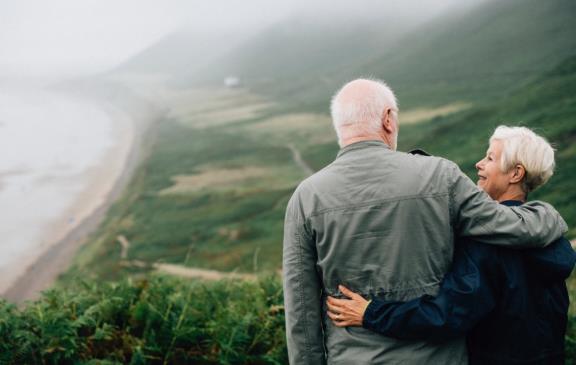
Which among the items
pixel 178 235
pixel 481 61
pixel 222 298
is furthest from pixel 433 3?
pixel 222 298

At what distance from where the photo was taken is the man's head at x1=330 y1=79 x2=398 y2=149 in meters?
2.99

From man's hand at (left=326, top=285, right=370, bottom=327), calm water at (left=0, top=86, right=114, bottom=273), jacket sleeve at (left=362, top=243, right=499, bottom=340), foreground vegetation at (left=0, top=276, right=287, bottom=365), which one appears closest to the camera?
jacket sleeve at (left=362, top=243, right=499, bottom=340)

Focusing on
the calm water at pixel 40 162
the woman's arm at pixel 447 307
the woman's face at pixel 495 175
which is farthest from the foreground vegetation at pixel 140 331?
the calm water at pixel 40 162

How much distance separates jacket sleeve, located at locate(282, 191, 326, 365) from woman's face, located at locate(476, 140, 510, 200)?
1.30 meters

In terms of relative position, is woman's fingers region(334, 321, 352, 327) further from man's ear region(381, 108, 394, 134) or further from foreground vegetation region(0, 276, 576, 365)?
foreground vegetation region(0, 276, 576, 365)

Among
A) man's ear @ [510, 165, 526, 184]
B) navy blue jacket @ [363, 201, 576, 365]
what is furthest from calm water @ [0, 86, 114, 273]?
man's ear @ [510, 165, 526, 184]

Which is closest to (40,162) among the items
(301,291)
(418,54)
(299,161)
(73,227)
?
(73,227)

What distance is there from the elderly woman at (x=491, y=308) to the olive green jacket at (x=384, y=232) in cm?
8

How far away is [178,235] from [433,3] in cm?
11218

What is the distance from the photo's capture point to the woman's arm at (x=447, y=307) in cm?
282

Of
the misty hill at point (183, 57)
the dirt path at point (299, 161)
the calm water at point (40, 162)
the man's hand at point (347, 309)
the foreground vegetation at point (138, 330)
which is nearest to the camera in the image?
the man's hand at point (347, 309)

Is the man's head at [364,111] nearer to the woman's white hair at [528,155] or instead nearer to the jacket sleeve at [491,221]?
the jacket sleeve at [491,221]

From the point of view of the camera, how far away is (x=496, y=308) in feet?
9.73

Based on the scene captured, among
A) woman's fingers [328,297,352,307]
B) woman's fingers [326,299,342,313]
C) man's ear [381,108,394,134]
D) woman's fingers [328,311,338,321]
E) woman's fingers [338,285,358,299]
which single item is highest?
man's ear [381,108,394,134]
